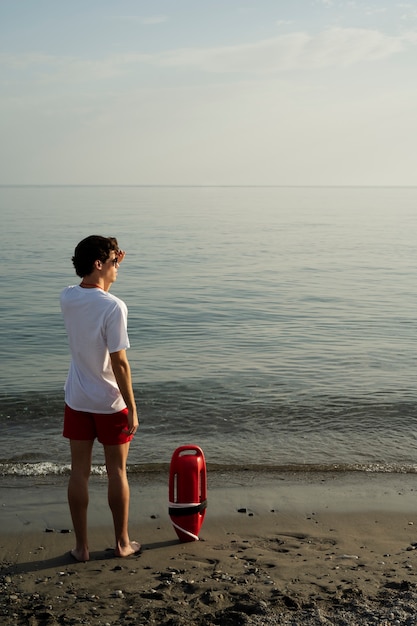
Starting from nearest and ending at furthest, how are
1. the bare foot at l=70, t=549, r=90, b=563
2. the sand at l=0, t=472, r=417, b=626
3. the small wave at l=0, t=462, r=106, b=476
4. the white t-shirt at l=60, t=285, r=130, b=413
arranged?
the sand at l=0, t=472, r=417, b=626
the white t-shirt at l=60, t=285, r=130, b=413
the bare foot at l=70, t=549, r=90, b=563
the small wave at l=0, t=462, r=106, b=476

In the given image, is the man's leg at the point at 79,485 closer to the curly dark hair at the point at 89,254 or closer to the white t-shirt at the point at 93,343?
the white t-shirt at the point at 93,343

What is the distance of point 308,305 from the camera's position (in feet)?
62.9

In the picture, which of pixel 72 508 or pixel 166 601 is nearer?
pixel 166 601

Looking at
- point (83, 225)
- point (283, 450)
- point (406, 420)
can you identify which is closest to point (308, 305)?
point (406, 420)

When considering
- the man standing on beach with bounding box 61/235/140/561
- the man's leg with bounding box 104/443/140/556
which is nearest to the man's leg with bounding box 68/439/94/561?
the man standing on beach with bounding box 61/235/140/561

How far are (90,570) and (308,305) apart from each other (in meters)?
14.8

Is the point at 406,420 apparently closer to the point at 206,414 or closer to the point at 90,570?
the point at 206,414

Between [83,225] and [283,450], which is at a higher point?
[83,225]

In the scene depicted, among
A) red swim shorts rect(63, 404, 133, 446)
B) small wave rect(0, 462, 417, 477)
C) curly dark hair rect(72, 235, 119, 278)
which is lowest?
small wave rect(0, 462, 417, 477)

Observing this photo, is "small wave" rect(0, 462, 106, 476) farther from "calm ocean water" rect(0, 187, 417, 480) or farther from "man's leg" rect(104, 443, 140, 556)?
"man's leg" rect(104, 443, 140, 556)

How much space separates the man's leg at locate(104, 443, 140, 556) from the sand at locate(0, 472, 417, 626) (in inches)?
4.6

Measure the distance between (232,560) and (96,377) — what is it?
1.43 meters

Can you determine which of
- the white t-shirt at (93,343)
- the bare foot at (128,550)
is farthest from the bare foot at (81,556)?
the white t-shirt at (93,343)

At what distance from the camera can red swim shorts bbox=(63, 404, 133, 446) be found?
4777mm
